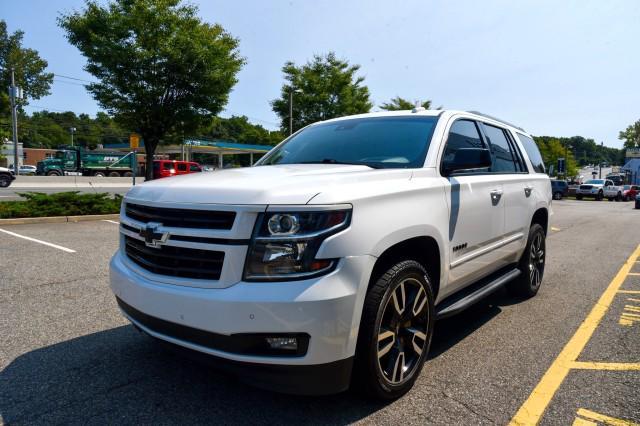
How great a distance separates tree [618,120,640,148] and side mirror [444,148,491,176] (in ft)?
428

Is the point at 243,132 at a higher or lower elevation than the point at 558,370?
higher

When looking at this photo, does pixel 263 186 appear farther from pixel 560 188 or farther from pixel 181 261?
pixel 560 188

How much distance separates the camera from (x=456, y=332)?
3.93 metres

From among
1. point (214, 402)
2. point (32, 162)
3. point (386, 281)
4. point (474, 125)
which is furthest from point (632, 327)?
point (32, 162)

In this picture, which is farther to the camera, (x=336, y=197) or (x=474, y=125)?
(x=474, y=125)

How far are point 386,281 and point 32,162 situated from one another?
107483mm

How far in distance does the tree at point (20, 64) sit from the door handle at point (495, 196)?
6653cm

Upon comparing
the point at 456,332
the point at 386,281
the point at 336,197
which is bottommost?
the point at 456,332

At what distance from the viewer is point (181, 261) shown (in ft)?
7.87

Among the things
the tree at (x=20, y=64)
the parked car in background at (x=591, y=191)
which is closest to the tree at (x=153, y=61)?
the parked car in background at (x=591, y=191)

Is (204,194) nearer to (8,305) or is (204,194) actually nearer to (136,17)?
(8,305)

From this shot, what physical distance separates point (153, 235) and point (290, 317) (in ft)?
3.16

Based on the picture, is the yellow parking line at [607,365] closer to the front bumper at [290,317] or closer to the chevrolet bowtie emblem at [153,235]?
the front bumper at [290,317]

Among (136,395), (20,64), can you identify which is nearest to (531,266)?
(136,395)
